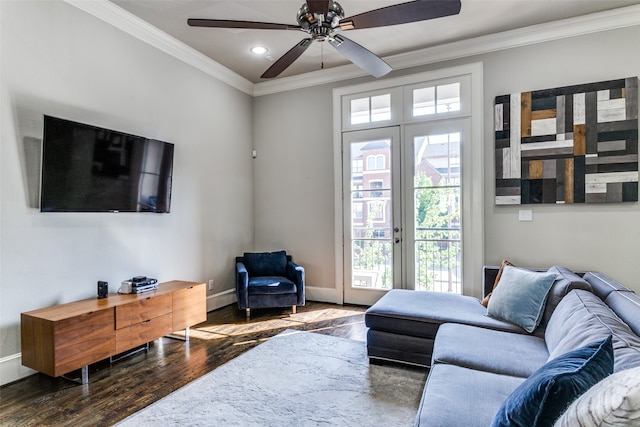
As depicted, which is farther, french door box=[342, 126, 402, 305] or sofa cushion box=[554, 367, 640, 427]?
french door box=[342, 126, 402, 305]

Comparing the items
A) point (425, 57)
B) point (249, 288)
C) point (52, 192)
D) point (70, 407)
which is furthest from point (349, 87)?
point (70, 407)

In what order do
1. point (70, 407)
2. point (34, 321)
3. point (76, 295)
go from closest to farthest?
point (70, 407), point (34, 321), point (76, 295)

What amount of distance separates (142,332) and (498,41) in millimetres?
4542

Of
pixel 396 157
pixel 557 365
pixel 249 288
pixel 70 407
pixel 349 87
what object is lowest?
pixel 70 407

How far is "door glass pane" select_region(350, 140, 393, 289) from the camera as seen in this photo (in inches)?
166

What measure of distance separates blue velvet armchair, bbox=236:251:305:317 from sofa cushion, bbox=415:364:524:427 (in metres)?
2.44

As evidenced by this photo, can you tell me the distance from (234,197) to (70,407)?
297 centimetres

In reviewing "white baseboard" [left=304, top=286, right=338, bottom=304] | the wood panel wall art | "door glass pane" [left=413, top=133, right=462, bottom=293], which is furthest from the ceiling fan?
"white baseboard" [left=304, top=286, right=338, bottom=304]

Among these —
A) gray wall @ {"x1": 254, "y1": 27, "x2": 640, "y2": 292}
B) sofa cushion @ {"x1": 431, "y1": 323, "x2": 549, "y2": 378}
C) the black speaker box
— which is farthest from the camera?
gray wall @ {"x1": 254, "y1": 27, "x2": 640, "y2": 292}

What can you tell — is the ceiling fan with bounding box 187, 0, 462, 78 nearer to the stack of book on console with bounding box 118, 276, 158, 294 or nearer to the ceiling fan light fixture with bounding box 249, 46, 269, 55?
the ceiling fan light fixture with bounding box 249, 46, 269, 55

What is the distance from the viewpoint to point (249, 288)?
12.8 ft

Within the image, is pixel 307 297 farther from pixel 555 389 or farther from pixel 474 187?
pixel 555 389

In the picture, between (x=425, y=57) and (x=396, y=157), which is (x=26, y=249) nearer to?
(x=396, y=157)

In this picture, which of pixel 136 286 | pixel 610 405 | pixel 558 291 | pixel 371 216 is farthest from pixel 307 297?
pixel 610 405
